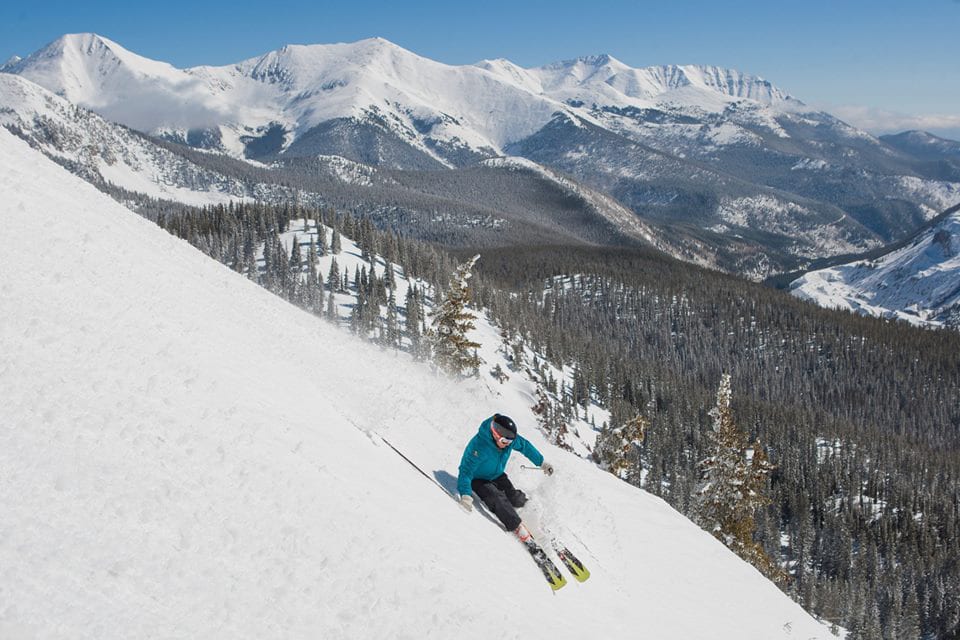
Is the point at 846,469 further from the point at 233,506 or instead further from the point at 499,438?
the point at 233,506

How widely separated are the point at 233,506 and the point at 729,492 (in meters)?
36.9

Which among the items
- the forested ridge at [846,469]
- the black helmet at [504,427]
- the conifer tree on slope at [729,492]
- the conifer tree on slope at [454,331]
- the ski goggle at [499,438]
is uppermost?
the black helmet at [504,427]

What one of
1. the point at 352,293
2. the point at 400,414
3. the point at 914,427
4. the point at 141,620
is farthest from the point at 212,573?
the point at 914,427

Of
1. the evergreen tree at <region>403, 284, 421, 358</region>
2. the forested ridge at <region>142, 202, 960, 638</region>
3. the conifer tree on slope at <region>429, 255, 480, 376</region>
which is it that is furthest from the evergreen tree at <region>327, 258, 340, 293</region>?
the conifer tree on slope at <region>429, 255, 480, 376</region>

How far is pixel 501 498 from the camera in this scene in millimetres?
12930

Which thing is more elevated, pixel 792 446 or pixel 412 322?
pixel 412 322

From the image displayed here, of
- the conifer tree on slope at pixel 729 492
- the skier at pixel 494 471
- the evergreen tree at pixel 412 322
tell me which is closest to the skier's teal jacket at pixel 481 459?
the skier at pixel 494 471

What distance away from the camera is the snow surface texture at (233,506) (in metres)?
7.52

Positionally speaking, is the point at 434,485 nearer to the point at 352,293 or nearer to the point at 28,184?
the point at 28,184

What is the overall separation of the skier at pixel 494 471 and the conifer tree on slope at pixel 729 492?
2953 cm

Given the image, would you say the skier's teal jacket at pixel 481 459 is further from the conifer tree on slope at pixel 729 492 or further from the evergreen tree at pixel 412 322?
the evergreen tree at pixel 412 322

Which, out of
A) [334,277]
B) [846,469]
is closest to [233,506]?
[334,277]

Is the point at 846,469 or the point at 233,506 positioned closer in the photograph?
the point at 233,506

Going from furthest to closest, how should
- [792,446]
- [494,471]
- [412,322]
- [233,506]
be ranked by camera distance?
[792,446] < [412,322] < [494,471] < [233,506]
